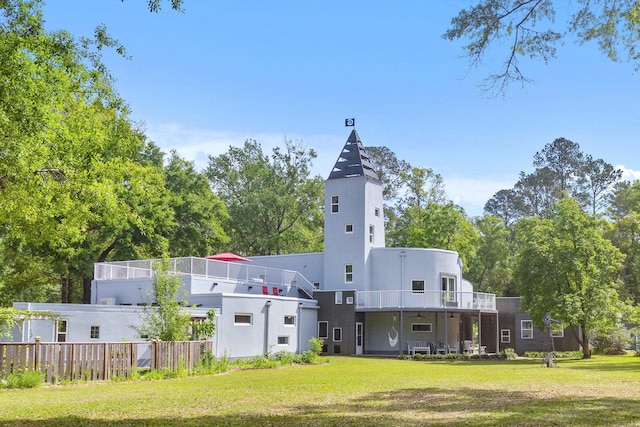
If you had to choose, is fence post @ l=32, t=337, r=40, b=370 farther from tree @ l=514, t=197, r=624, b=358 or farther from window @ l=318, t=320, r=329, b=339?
tree @ l=514, t=197, r=624, b=358

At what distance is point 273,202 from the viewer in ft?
166

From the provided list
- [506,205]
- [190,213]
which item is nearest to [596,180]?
[506,205]

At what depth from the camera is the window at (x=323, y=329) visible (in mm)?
35406

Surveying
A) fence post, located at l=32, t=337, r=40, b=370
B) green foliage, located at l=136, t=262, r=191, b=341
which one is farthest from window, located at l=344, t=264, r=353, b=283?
fence post, located at l=32, t=337, r=40, b=370

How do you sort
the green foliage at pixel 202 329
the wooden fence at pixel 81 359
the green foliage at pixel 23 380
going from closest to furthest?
the green foliage at pixel 23 380 < the wooden fence at pixel 81 359 < the green foliage at pixel 202 329

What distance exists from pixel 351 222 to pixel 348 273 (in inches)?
112

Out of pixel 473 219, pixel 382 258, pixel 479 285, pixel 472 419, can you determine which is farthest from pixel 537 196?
pixel 472 419

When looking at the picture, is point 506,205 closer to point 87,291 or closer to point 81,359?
point 87,291

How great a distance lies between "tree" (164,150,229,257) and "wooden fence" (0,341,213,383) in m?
20.0

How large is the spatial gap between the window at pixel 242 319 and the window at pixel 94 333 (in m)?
6.34

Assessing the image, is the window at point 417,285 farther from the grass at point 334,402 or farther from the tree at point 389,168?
the tree at point 389,168

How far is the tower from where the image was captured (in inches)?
1439

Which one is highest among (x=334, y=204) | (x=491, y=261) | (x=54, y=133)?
(x=334, y=204)

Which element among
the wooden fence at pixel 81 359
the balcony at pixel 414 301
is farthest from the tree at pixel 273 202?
the wooden fence at pixel 81 359
